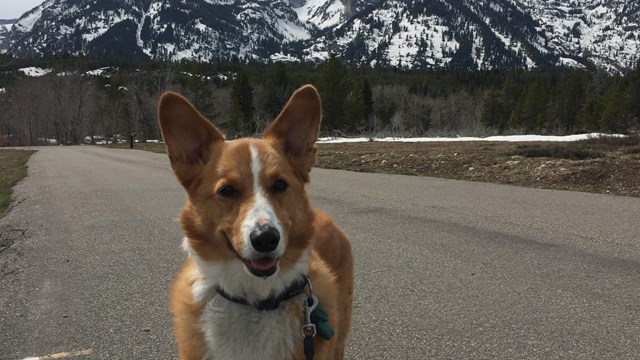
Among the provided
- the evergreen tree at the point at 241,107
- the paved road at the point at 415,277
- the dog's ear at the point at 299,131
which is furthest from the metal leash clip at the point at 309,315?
the evergreen tree at the point at 241,107

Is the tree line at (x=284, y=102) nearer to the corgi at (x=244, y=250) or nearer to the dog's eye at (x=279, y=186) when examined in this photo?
the corgi at (x=244, y=250)

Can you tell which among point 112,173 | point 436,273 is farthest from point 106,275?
point 112,173

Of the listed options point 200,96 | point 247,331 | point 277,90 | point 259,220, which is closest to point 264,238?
point 259,220

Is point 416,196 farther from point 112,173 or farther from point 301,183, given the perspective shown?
point 112,173

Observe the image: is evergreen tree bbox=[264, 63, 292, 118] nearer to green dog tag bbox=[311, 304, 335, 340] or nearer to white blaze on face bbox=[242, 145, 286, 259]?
white blaze on face bbox=[242, 145, 286, 259]

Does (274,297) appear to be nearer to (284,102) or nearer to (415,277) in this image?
(415,277)

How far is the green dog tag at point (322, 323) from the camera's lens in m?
2.43

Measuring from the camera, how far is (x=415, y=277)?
5574mm

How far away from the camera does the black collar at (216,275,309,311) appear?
98.5 inches

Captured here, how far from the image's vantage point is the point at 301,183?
2.83 m

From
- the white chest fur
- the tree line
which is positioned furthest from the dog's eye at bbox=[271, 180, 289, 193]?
the tree line

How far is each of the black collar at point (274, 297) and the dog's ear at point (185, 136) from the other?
0.70m

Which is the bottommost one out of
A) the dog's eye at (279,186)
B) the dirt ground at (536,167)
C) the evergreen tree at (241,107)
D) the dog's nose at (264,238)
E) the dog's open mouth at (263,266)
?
the evergreen tree at (241,107)

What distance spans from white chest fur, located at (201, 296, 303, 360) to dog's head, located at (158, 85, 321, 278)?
0.80 feet
